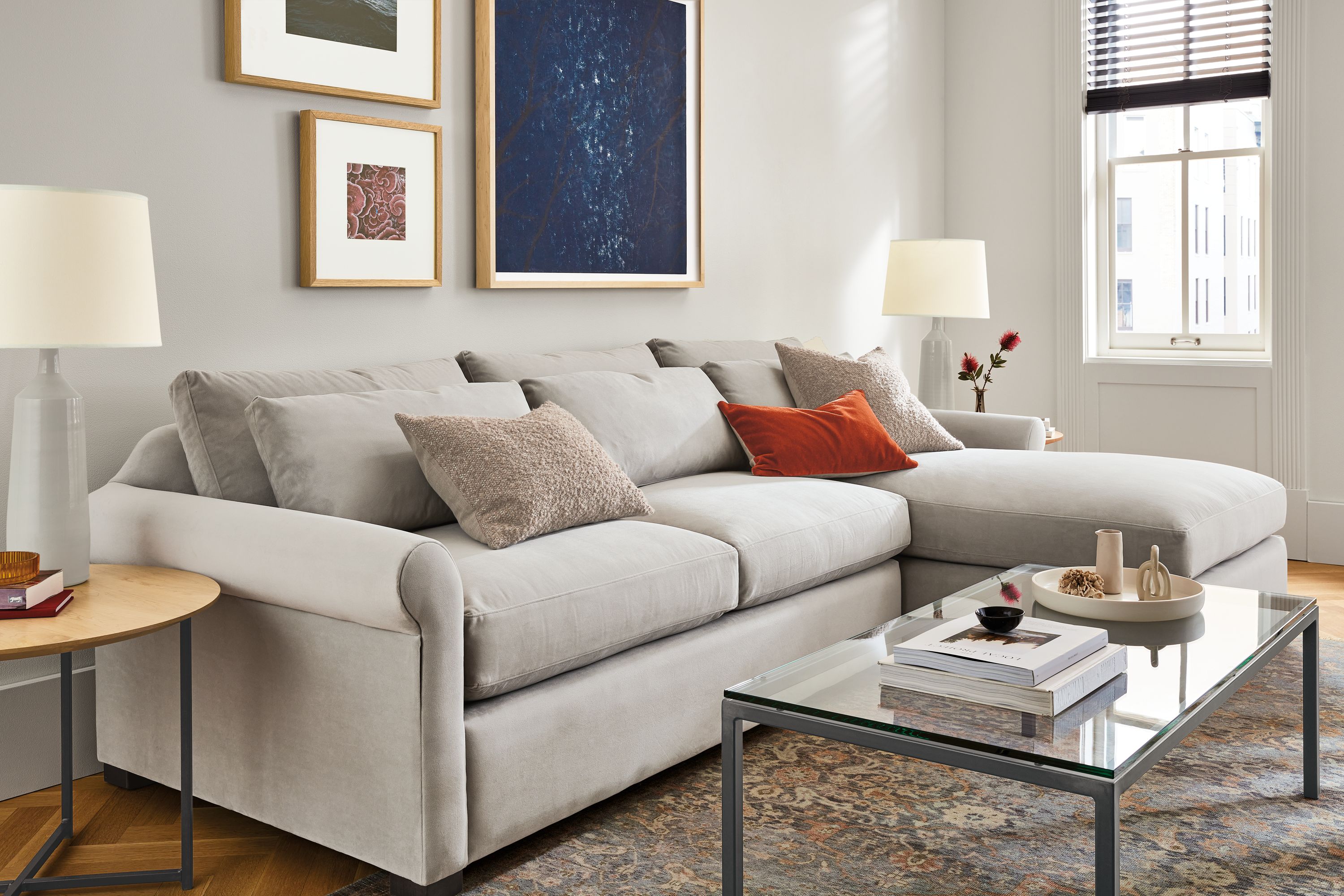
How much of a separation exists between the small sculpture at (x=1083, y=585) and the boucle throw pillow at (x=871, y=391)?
1.37 meters

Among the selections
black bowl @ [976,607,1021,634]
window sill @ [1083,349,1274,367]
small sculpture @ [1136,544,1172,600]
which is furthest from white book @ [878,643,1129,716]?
window sill @ [1083,349,1274,367]

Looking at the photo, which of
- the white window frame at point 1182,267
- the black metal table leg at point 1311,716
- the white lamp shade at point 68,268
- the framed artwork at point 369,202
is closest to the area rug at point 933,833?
the black metal table leg at point 1311,716

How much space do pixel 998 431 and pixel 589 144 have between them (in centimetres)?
166

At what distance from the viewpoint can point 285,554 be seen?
2.07 metres

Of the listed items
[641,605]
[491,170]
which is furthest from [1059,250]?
[641,605]

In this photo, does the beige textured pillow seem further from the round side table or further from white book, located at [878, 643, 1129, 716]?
white book, located at [878, 643, 1129, 716]

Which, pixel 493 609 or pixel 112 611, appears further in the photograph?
pixel 493 609

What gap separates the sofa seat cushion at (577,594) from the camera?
207 cm

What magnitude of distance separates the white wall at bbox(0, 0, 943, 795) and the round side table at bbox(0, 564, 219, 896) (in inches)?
16.1

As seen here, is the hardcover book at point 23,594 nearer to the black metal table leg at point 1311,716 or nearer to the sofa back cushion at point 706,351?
the sofa back cushion at point 706,351

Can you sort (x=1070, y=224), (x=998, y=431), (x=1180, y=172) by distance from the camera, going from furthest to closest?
(x=1070, y=224) → (x=1180, y=172) → (x=998, y=431)

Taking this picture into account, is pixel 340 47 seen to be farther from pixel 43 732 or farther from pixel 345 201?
pixel 43 732

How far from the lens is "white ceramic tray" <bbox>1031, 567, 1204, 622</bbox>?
2186 millimetres

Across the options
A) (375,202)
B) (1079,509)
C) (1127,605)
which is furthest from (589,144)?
(1127,605)
